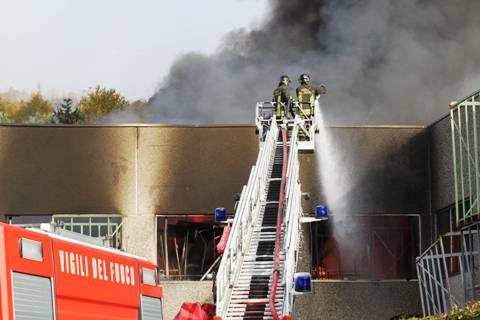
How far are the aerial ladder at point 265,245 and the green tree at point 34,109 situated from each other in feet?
157

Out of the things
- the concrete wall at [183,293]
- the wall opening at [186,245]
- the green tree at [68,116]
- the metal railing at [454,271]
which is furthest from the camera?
the green tree at [68,116]

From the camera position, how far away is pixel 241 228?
20297 mm

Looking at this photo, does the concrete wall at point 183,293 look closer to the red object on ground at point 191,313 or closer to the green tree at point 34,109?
the red object on ground at point 191,313

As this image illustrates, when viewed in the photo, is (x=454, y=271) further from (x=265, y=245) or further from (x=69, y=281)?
(x=69, y=281)

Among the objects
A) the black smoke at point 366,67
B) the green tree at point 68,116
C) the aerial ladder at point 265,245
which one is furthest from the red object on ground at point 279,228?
the green tree at point 68,116

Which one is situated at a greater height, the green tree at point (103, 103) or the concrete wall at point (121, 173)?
the green tree at point (103, 103)

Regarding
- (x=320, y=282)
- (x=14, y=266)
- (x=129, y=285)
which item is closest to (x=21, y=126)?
(x=320, y=282)

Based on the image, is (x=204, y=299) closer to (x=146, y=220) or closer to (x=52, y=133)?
(x=146, y=220)

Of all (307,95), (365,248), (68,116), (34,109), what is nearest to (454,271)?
(365,248)

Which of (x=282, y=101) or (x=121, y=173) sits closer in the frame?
(x=282, y=101)

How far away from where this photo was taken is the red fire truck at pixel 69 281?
8797 mm

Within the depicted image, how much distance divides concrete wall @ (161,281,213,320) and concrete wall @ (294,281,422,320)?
1.99 metres

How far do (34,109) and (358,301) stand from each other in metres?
49.2

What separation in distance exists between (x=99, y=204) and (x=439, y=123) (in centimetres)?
760
